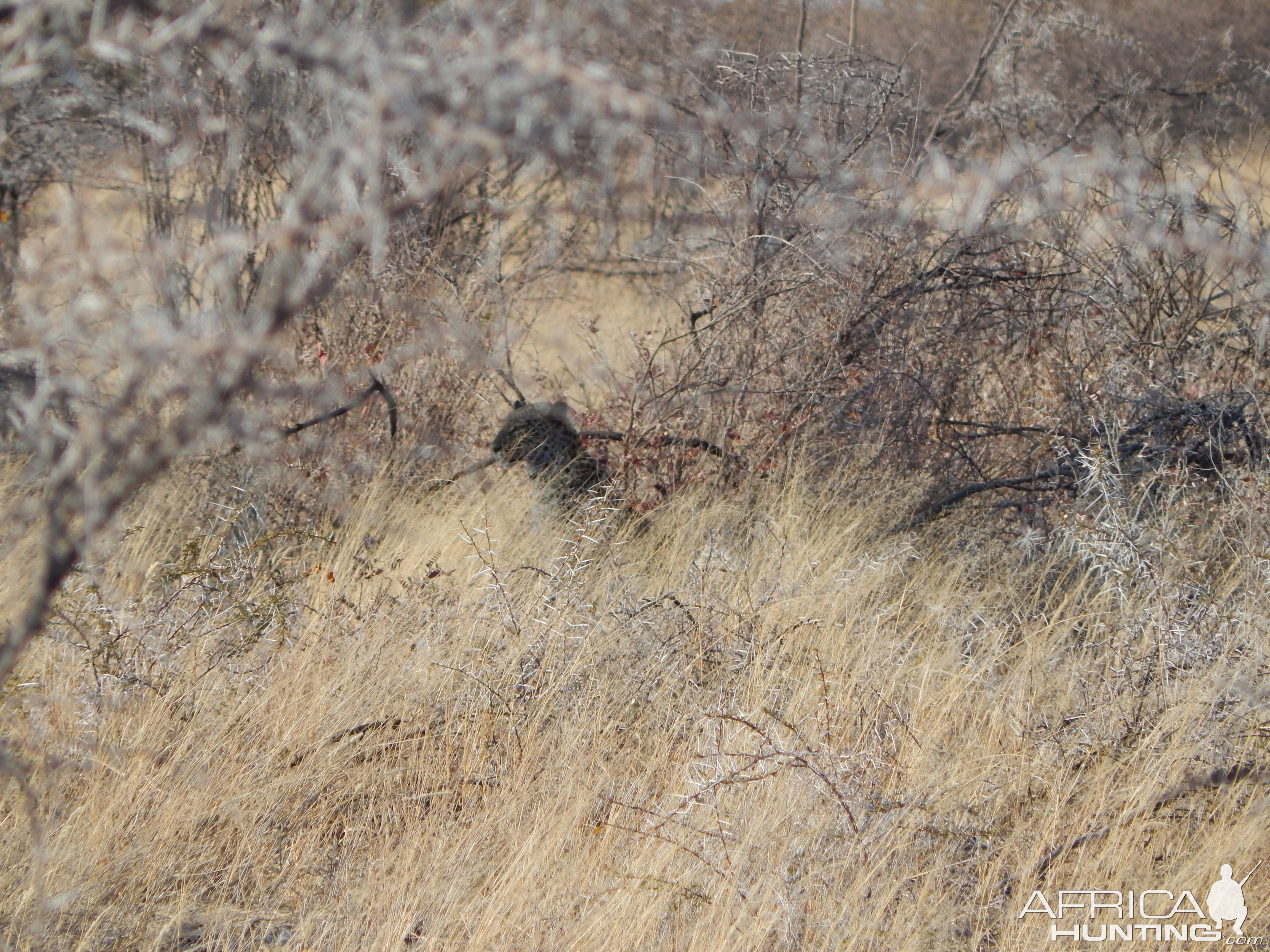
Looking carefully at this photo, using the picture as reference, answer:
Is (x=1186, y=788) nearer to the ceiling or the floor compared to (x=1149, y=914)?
nearer to the ceiling

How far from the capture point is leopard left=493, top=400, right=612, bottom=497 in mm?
4109

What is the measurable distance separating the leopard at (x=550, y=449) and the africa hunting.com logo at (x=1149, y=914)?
2.34 meters

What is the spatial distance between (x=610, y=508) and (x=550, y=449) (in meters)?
0.72

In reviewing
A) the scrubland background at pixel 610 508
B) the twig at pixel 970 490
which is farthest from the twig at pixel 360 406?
the twig at pixel 970 490

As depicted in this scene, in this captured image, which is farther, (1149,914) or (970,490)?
(970,490)

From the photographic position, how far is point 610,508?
354 cm

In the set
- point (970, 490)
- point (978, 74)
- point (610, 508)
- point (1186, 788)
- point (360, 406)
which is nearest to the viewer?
point (1186, 788)

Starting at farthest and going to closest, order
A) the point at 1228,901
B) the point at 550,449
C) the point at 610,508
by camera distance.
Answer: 1. the point at 550,449
2. the point at 610,508
3. the point at 1228,901

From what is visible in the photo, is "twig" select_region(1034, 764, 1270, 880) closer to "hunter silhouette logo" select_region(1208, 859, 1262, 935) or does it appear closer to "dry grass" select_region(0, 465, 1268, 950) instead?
"dry grass" select_region(0, 465, 1268, 950)

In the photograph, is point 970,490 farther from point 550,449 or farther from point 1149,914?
point 1149,914

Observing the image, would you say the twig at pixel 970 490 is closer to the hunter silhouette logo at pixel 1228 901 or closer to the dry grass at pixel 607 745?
the dry grass at pixel 607 745

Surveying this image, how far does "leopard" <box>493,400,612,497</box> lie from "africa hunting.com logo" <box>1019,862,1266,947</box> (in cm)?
234

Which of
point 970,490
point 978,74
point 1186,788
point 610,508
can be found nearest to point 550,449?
point 610,508

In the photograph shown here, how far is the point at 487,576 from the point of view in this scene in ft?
10.7
